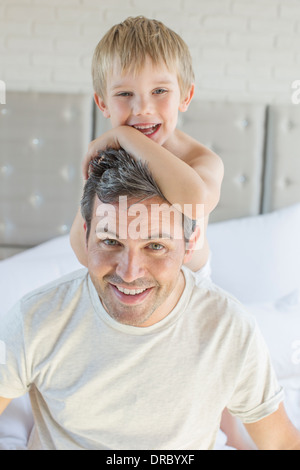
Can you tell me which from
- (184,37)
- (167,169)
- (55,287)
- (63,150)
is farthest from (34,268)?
(184,37)

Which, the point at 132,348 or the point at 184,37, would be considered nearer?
the point at 132,348

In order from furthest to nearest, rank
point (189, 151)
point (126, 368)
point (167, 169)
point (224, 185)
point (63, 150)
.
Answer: point (224, 185)
point (63, 150)
point (189, 151)
point (126, 368)
point (167, 169)

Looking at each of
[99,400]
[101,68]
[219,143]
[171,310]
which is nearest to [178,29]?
[219,143]

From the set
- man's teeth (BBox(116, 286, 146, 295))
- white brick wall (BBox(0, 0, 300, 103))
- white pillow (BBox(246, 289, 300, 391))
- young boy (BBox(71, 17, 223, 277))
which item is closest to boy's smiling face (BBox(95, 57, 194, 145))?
young boy (BBox(71, 17, 223, 277))

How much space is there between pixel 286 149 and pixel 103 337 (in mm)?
1136

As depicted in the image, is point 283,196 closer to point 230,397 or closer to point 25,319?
point 230,397

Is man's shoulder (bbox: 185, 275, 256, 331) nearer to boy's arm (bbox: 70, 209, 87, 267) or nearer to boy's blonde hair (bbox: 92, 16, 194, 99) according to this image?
boy's arm (bbox: 70, 209, 87, 267)

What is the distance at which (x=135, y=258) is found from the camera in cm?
69

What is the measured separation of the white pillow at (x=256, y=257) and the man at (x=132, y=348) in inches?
26.6

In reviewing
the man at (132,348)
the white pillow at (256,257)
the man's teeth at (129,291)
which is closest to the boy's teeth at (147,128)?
the man at (132,348)

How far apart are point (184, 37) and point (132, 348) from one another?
3.87ft

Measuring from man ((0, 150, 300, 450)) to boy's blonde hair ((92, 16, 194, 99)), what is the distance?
0.58 feet

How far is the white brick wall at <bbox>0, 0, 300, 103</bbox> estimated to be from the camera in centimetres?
154

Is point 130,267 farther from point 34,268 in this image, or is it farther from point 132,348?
point 34,268
